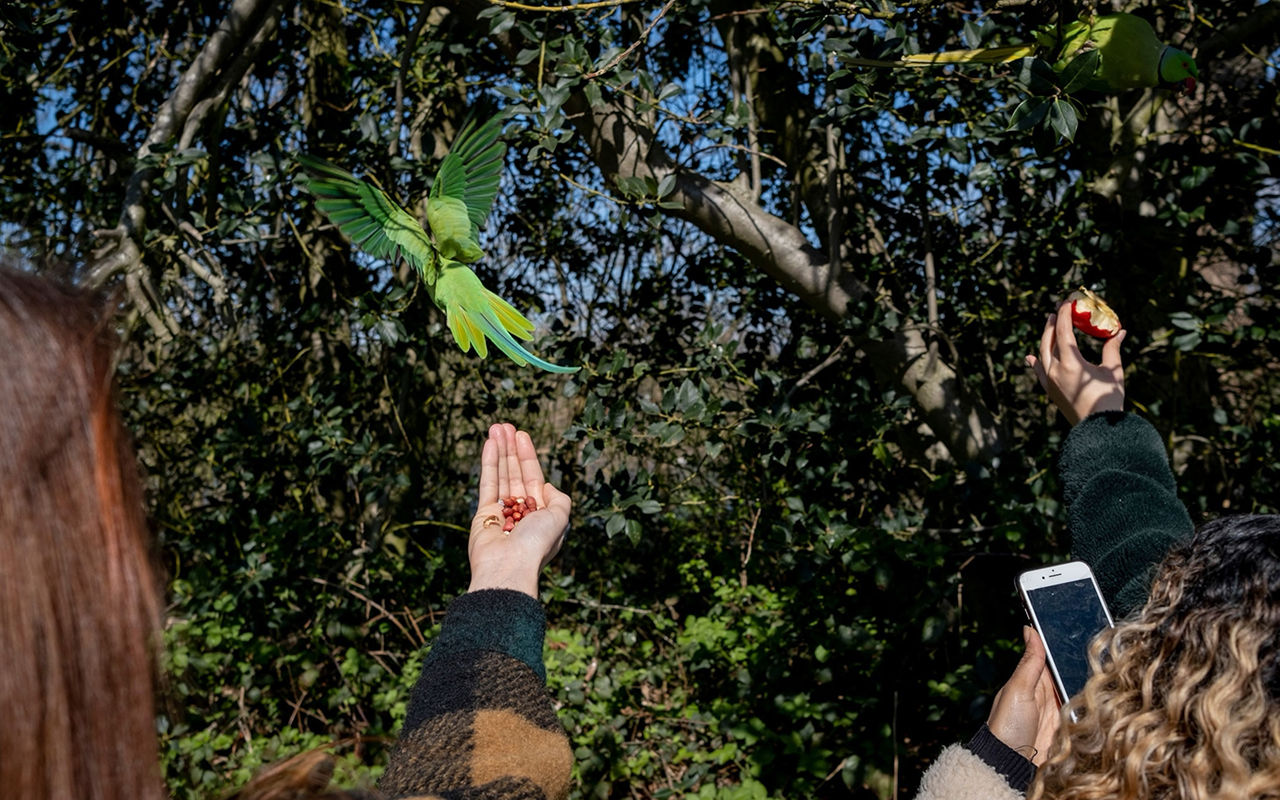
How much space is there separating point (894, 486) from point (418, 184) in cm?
165

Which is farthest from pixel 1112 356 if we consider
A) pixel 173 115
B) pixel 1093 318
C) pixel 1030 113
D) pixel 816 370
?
pixel 173 115

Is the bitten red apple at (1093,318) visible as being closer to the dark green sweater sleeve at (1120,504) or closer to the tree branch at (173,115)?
the dark green sweater sleeve at (1120,504)

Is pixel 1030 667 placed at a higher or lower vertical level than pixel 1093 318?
lower

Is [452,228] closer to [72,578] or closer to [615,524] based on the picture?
[615,524]

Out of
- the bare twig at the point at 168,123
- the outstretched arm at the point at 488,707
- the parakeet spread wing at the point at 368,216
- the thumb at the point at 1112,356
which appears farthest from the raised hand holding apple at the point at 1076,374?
the bare twig at the point at 168,123

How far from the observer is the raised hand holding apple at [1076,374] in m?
1.27

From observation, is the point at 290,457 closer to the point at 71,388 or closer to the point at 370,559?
the point at 370,559

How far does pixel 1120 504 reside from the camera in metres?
1.11

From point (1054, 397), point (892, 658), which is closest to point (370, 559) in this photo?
point (892, 658)

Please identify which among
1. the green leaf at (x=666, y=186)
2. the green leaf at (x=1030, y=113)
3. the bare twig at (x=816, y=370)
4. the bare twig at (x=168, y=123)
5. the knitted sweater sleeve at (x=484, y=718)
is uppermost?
the bare twig at (x=168, y=123)

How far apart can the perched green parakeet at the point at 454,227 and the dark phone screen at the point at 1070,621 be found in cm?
74

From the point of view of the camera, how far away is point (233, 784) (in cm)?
252

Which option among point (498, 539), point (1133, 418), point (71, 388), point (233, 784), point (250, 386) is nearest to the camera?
point (71, 388)

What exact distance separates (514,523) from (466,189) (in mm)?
535
